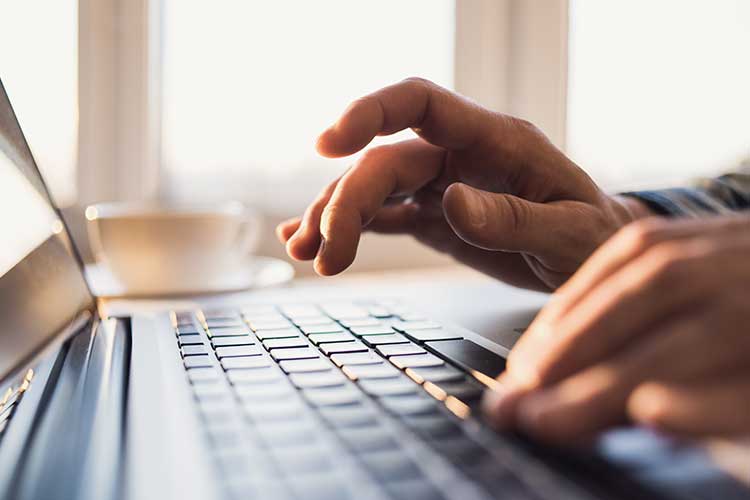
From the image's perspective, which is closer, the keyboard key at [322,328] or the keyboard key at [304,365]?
the keyboard key at [304,365]

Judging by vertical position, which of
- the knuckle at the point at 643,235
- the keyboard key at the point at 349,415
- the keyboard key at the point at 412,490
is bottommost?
the keyboard key at the point at 349,415

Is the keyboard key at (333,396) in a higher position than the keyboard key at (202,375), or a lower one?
higher

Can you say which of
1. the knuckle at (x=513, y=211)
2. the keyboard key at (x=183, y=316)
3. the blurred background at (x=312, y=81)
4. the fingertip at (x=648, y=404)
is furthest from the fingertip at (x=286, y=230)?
the blurred background at (x=312, y=81)

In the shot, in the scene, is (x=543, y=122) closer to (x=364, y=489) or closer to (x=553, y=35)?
(x=553, y=35)

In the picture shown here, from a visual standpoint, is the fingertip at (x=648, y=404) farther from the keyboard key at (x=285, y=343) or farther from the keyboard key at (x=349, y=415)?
the keyboard key at (x=285, y=343)

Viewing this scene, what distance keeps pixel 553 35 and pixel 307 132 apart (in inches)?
19.6

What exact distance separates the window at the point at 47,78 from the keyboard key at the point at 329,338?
73cm

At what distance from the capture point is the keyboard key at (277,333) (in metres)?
0.43

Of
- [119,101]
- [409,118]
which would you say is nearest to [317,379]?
[409,118]

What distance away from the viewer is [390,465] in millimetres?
218

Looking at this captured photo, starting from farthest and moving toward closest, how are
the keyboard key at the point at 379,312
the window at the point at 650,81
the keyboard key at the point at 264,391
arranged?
1. the window at the point at 650,81
2. the keyboard key at the point at 379,312
3. the keyboard key at the point at 264,391

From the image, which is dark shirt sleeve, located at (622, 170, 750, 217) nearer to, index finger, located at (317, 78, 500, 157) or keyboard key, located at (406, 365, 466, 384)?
index finger, located at (317, 78, 500, 157)

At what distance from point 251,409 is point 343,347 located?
12cm

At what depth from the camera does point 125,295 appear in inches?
27.6
